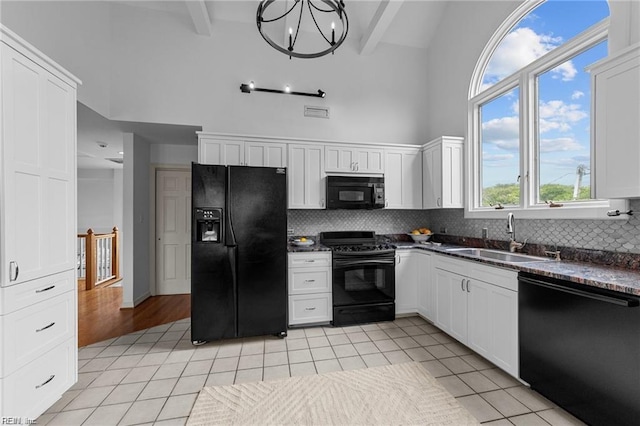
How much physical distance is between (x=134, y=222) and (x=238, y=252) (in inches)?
86.7

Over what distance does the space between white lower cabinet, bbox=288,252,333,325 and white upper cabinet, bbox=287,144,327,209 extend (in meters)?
0.72

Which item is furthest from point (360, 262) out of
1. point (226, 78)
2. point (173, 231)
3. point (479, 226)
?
point (173, 231)

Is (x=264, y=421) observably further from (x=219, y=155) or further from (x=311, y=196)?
(x=219, y=155)

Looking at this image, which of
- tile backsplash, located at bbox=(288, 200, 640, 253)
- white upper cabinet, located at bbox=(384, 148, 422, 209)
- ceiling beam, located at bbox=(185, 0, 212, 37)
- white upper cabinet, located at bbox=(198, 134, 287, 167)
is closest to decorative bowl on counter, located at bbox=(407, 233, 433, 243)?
tile backsplash, located at bbox=(288, 200, 640, 253)

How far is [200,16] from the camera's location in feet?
11.1

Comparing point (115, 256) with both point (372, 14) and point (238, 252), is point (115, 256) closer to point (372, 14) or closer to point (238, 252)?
point (238, 252)

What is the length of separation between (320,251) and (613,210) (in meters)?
2.53

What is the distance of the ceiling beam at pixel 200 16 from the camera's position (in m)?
3.17

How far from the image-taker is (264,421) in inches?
71.0

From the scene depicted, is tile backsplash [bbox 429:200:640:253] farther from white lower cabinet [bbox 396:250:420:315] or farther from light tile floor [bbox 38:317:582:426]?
light tile floor [bbox 38:317:582:426]

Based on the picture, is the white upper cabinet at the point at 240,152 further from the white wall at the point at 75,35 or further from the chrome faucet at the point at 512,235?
the chrome faucet at the point at 512,235

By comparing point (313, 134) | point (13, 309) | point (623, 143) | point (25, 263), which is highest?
point (313, 134)

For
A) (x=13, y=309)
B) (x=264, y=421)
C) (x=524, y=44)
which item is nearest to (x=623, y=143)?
(x=524, y=44)

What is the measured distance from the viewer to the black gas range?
3334 millimetres
